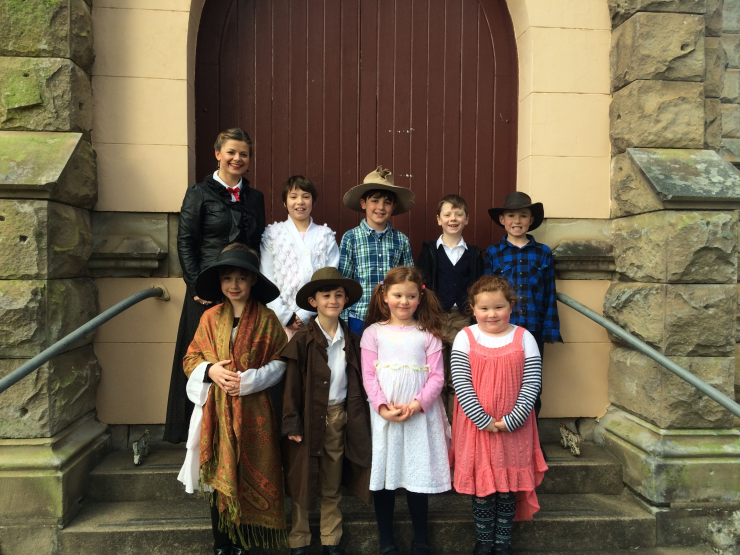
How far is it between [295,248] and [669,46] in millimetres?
2484

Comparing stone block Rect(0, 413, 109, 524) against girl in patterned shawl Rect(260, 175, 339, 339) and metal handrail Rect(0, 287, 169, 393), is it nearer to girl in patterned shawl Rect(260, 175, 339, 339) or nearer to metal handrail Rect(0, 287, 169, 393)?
metal handrail Rect(0, 287, 169, 393)

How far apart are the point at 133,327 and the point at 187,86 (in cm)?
149

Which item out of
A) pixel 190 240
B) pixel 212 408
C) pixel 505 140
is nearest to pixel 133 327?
pixel 190 240

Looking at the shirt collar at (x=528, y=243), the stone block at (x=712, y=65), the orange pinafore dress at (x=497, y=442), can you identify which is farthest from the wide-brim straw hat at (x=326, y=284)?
the stone block at (x=712, y=65)

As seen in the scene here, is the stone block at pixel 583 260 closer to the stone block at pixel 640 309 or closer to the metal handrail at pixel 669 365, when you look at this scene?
the stone block at pixel 640 309

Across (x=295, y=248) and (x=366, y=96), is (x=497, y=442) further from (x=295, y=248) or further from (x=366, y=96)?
(x=366, y=96)

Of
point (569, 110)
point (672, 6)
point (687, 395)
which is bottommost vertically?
point (687, 395)

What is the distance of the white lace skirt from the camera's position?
2.47 meters

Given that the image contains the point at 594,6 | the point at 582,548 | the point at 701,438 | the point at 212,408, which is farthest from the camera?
the point at 594,6

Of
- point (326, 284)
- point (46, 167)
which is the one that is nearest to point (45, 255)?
point (46, 167)

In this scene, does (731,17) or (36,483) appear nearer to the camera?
(36,483)

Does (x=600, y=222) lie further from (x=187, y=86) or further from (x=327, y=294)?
(x=187, y=86)

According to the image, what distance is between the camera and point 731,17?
3908 millimetres

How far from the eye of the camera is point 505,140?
383cm
